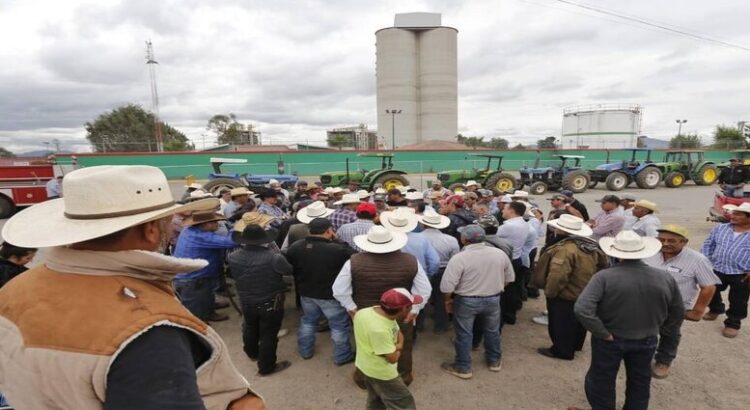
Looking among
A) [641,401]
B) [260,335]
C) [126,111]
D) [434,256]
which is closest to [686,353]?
[641,401]

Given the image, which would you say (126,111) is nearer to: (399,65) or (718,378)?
(399,65)

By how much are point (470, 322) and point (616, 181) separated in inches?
646

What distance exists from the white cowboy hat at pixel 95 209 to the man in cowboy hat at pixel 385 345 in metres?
1.71

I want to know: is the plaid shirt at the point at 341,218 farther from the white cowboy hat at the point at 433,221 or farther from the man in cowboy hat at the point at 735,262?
the man in cowboy hat at the point at 735,262

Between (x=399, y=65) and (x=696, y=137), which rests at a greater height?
(x=399, y=65)

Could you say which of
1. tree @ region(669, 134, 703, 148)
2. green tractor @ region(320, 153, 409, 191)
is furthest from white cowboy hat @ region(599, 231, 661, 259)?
tree @ region(669, 134, 703, 148)

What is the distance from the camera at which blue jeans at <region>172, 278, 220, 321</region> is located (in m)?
4.10

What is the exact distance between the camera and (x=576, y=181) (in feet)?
50.5

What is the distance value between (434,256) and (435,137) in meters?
49.0

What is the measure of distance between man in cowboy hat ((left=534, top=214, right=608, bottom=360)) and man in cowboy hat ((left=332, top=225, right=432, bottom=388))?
4.38 ft

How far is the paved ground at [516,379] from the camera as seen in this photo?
324cm

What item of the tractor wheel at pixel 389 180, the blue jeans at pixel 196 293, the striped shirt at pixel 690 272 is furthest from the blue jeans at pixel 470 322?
the tractor wheel at pixel 389 180

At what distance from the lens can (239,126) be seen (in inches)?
2144

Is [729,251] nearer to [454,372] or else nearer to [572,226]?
[572,226]
